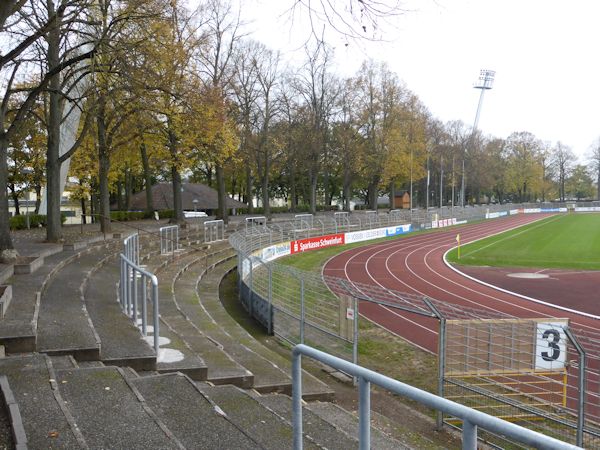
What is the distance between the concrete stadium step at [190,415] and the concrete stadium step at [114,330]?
0.99 metres

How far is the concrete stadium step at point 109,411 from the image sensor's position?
4.36m

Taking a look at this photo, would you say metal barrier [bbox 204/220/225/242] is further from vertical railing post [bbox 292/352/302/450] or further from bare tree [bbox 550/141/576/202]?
bare tree [bbox 550/141/576/202]

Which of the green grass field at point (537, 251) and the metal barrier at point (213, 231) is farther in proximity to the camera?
the green grass field at point (537, 251)

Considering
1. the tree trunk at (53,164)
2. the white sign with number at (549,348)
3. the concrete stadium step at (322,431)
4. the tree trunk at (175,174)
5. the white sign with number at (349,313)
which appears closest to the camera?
the concrete stadium step at (322,431)

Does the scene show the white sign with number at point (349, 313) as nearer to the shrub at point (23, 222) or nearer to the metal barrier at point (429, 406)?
the metal barrier at point (429, 406)

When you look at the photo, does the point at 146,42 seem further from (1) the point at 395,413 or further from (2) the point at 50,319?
(1) the point at 395,413

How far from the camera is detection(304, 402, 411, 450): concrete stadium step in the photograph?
5563mm

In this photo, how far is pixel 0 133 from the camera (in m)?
14.2

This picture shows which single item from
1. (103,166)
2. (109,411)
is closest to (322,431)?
(109,411)

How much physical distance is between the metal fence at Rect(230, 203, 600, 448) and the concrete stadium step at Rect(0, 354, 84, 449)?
537cm

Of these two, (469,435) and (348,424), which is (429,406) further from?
(348,424)

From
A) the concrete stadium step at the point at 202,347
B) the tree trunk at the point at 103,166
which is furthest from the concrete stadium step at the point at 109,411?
the tree trunk at the point at 103,166

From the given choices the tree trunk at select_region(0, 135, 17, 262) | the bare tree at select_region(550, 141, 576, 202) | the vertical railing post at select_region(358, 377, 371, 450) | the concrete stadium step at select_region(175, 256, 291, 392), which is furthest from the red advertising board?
the bare tree at select_region(550, 141, 576, 202)

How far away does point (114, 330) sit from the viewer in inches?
328
